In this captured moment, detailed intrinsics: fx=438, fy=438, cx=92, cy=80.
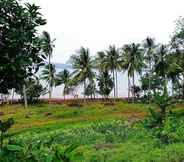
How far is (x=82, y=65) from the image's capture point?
84188mm

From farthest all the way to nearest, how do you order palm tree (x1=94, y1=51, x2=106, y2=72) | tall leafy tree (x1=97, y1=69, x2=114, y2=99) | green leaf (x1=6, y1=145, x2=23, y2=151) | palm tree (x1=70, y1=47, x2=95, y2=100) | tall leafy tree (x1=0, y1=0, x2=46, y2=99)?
tall leafy tree (x1=97, y1=69, x2=114, y2=99)
palm tree (x1=94, y1=51, x2=106, y2=72)
palm tree (x1=70, y1=47, x2=95, y2=100)
tall leafy tree (x1=0, y1=0, x2=46, y2=99)
green leaf (x1=6, y1=145, x2=23, y2=151)

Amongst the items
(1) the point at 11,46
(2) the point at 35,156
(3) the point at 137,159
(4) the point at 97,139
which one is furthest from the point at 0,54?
(4) the point at 97,139

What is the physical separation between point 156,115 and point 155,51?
73865 mm

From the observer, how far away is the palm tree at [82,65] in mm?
83875

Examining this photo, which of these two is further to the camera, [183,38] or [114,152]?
[183,38]

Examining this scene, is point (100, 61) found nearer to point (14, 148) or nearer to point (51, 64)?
point (51, 64)

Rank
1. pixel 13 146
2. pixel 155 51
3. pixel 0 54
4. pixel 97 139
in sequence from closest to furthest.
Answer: pixel 13 146, pixel 0 54, pixel 97 139, pixel 155 51

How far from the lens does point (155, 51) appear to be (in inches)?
3708

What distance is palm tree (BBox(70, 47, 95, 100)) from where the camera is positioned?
8388 cm

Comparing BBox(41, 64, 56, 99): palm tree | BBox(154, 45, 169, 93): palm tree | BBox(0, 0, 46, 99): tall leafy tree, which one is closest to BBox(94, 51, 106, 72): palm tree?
BBox(41, 64, 56, 99): palm tree

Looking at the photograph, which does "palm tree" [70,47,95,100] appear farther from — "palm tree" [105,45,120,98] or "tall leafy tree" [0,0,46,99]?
"tall leafy tree" [0,0,46,99]

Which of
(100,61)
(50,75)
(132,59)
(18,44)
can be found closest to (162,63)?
(132,59)

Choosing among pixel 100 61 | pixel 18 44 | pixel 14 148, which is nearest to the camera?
pixel 14 148

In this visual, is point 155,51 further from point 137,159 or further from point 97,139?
point 137,159
